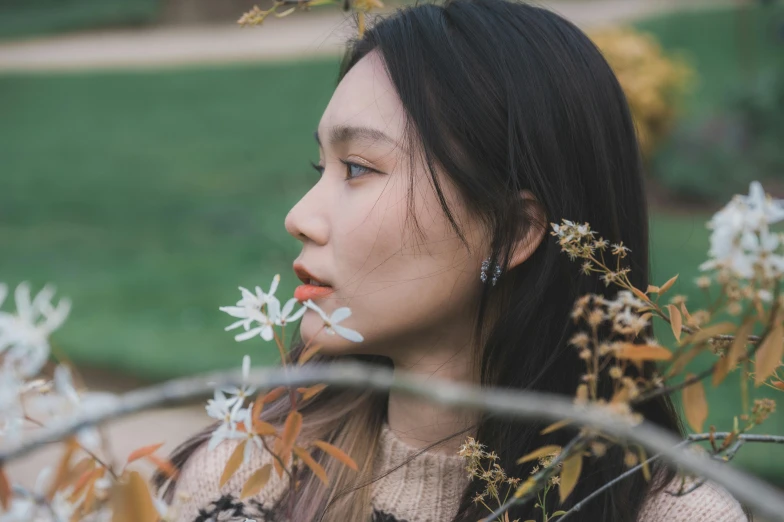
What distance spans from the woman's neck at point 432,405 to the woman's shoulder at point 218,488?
0.24 metres

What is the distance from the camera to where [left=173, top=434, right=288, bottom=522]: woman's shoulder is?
158cm

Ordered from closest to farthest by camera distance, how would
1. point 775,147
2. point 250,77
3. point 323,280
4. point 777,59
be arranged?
point 323,280 < point 775,147 < point 777,59 < point 250,77

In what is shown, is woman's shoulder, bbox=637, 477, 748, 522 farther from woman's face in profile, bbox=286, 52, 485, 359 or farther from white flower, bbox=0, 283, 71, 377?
white flower, bbox=0, 283, 71, 377

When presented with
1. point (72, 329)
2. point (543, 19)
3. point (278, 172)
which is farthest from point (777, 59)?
point (543, 19)

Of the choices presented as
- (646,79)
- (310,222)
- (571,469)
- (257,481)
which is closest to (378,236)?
(310,222)

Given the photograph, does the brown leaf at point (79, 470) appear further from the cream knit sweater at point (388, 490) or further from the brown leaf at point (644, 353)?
the cream knit sweater at point (388, 490)

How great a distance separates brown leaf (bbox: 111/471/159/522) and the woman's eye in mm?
877

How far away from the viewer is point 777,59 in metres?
11.5

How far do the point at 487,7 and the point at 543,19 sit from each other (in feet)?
0.31

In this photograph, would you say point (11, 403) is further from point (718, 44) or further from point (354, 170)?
point (718, 44)

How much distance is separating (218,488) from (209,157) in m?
8.50

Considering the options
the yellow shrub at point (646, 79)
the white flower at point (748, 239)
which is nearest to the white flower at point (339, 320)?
the white flower at point (748, 239)

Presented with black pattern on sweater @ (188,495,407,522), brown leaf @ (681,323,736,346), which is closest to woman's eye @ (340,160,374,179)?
black pattern on sweater @ (188,495,407,522)

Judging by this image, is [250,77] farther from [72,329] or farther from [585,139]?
[585,139]
